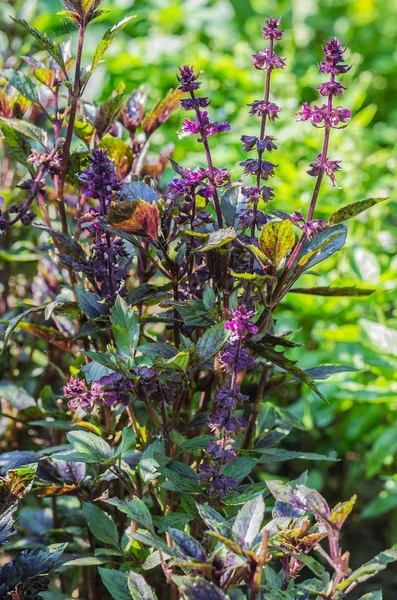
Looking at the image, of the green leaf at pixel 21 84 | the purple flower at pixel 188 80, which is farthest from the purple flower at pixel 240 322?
the green leaf at pixel 21 84

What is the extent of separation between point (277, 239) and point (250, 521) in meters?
0.38

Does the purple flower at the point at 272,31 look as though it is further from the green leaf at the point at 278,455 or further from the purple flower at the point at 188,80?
the green leaf at the point at 278,455

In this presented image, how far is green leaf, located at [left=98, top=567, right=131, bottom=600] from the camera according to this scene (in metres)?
1.04

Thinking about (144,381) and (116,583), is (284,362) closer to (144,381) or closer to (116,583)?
(144,381)

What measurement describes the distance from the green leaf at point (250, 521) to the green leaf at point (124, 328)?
0.93 feet

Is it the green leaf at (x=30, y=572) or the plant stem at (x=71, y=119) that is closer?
the green leaf at (x=30, y=572)

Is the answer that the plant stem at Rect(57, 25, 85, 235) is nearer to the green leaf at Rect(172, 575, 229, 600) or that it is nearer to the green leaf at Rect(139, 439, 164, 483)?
the green leaf at Rect(139, 439, 164, 483)

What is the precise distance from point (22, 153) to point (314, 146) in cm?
165

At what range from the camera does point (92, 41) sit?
13.0 ft

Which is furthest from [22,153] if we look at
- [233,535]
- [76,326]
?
[233,535]

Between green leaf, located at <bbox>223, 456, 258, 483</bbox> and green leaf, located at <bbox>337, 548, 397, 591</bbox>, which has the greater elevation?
green leaf, located at <bbox>223, 456, 258, 483</bbox>

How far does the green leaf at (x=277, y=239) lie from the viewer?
3.19 feet

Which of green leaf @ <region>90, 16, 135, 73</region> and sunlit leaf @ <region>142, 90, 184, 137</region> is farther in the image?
sunlit leaf @ <region>142, 90, 184, 137</region>

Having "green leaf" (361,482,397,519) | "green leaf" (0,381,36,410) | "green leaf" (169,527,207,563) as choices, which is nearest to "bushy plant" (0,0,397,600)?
"green leaf" (169,527,207,563)
